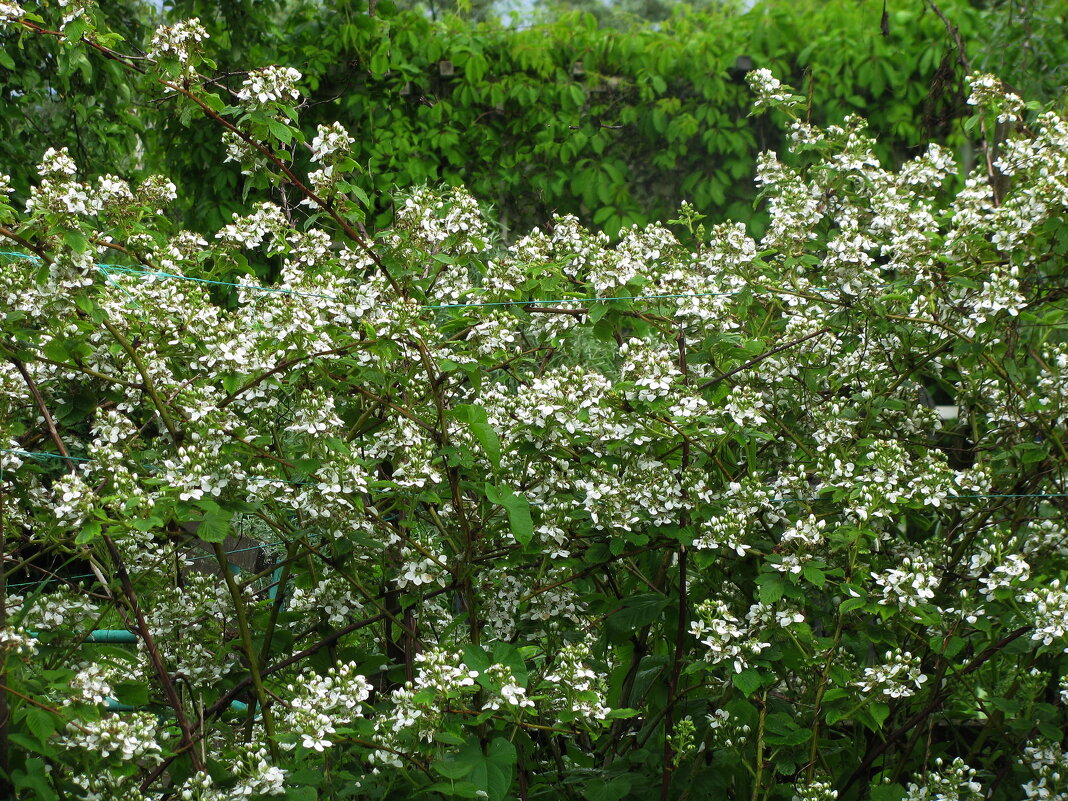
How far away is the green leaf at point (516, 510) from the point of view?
72.7 inches

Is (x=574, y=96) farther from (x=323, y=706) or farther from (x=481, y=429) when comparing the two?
(x=323, y=706)

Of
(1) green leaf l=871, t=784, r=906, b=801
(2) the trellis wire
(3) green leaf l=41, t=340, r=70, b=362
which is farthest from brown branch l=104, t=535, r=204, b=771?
(1) green leaf l=871, t=784, r=906, b=801

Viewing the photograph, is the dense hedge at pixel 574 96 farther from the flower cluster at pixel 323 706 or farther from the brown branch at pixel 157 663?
the flower cluster at pixel 323 706

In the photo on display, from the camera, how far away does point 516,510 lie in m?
1.87

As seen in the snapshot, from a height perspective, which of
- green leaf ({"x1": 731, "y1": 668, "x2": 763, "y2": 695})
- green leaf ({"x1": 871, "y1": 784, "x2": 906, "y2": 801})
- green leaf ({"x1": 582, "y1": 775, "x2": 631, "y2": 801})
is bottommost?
green leaf ({"x1": 582, "y1": 775, "x2": 631, "y2": 801})

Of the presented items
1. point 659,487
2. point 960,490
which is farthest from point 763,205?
point 659,487

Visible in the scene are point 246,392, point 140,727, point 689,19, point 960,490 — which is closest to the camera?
point 140,727

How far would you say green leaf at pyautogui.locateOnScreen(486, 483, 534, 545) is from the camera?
185cm

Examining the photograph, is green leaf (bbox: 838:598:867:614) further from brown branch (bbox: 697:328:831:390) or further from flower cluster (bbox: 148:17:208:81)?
flower cluster (bbox: 148:17:208:81)

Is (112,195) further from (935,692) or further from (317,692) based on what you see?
(935,692)

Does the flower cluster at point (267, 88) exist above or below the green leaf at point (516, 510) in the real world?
above

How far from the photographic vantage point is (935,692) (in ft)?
6.98

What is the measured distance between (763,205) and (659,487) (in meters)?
3.93

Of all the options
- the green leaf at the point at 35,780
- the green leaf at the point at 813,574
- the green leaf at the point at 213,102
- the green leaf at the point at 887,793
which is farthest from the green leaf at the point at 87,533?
the green leaf at the point at 887,793
